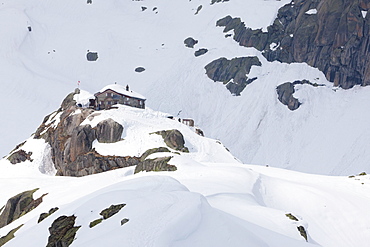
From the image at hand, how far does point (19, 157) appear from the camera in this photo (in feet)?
163

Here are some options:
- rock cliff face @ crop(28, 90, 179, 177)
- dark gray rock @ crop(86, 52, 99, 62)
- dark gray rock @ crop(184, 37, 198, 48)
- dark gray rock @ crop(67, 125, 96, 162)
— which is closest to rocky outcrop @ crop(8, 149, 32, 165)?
rock cliff face @ crop(28, 90, 179, 177)

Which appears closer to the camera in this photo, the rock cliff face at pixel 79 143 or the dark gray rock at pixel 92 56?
the rock cliff face at pixel 79 143

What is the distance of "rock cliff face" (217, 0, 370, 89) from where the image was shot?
246ft

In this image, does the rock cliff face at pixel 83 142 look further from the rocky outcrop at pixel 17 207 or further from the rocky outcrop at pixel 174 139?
the rocky outcrop at pixel 17 207

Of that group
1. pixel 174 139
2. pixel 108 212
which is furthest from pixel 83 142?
pixel 108 212

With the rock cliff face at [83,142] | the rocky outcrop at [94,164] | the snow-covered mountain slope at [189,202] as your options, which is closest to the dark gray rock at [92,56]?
the rock cliff face at [83,142]

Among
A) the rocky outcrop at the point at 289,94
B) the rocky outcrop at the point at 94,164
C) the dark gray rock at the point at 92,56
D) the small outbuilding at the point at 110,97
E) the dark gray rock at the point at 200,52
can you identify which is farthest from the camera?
the dark gray rock at the point at 92,56

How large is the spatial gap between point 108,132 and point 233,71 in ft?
145

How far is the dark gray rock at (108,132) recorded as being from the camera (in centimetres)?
4456

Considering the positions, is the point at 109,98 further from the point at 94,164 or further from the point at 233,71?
the point at 233,71

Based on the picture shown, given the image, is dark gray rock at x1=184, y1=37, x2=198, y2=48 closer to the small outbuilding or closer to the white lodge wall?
the small outbuilding

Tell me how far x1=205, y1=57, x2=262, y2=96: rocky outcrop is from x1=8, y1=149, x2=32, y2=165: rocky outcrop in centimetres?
4416

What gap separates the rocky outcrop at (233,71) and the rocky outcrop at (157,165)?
4942 centimetres

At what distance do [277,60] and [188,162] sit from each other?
56.8m
